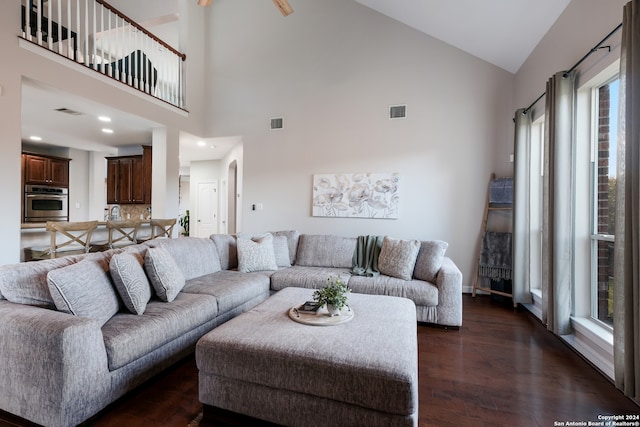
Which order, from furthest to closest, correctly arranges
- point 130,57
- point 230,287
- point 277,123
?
point 277,123
point 130,57
point 230,287

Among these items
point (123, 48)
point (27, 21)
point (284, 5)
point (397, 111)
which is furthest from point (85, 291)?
point (123, 48)

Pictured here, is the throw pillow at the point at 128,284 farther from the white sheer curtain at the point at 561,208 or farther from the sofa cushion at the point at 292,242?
the white sheer curtain at the point at 561,208

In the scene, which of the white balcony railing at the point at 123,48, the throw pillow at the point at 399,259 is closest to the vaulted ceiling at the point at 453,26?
the white balcony railing at the point at 123,48

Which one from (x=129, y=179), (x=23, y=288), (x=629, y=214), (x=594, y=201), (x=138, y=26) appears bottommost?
(x=23, y=288)

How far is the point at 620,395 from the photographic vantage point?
193 cm

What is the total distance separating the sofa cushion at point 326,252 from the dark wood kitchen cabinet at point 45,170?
665 centimetres

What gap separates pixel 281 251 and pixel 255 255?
0.46 m

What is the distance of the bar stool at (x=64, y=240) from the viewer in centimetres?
336

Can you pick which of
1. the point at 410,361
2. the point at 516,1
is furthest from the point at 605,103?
the point at 410,361

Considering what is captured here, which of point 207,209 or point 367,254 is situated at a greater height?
point 207,209

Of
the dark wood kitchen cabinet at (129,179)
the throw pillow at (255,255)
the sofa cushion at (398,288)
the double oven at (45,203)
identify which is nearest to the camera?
the sofa cushion at (398,288)

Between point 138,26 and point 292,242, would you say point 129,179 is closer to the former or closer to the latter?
point 138,26

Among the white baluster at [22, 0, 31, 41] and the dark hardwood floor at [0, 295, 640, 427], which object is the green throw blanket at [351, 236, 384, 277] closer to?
the dark hardwood floor at [0, 295, 640, 427]

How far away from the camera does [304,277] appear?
11.2ft
